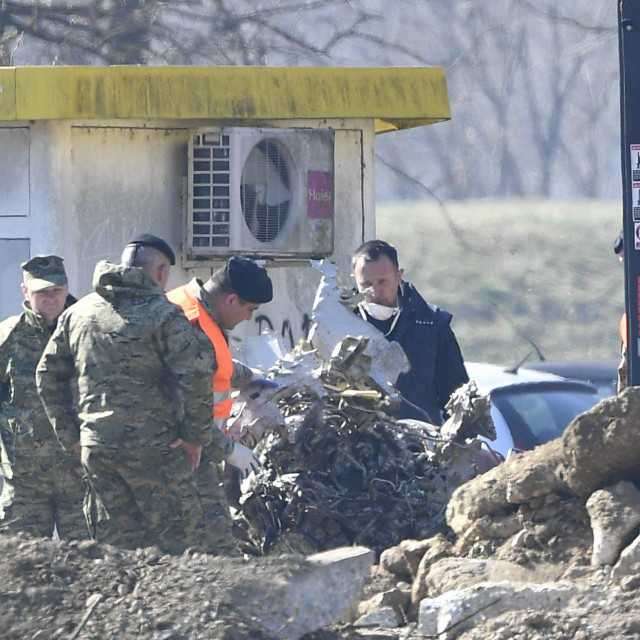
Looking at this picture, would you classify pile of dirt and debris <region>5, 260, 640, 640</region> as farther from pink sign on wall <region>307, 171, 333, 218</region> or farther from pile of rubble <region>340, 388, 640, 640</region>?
pink sign on wall <region>307, 171, 333, 218</region>

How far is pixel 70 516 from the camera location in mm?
6625

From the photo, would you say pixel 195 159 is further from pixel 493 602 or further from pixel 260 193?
pixel 493 602

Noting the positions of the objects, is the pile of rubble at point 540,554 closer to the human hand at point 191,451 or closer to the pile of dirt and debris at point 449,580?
the pile of dirt and debris at point 449,580

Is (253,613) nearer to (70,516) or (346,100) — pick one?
(70,516)

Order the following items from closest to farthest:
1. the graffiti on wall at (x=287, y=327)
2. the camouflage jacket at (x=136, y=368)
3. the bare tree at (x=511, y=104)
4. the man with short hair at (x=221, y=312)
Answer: the camouflage jacket at (x=136, y=368) → the man with short hair at (x=221, y=312) → the graffiti on wall at (x=287, y=327) → the bare tree at (x=511, y=104)

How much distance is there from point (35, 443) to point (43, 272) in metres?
0.78

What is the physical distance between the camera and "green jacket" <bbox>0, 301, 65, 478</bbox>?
660 centimetres

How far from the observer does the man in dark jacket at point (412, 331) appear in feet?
23.5

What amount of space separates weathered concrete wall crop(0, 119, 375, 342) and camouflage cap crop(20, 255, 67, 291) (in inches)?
64.0

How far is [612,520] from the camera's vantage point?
15.8 feet

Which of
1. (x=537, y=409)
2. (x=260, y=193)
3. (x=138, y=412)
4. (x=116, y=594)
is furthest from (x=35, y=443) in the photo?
(x=537, y=409)

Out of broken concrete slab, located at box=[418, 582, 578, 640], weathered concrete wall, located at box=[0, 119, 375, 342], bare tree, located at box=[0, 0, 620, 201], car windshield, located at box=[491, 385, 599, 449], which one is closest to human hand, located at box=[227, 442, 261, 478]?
broken concrete slab, located at box=[418, 582, 578, 640]

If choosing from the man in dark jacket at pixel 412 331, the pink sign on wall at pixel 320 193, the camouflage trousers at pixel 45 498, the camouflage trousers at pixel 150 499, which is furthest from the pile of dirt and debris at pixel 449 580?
the pink sign on wall at pixel 320 193

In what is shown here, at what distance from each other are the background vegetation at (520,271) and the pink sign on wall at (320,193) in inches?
633
